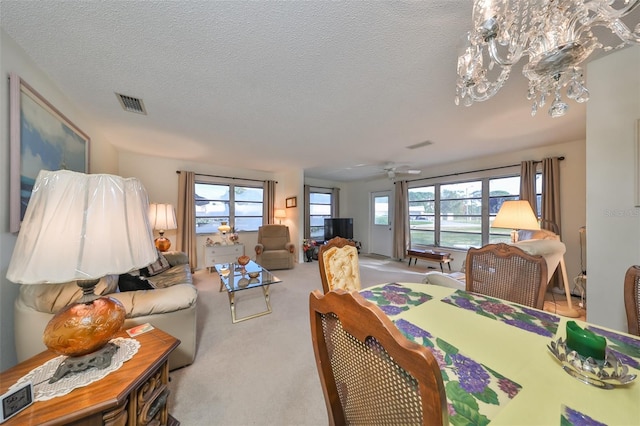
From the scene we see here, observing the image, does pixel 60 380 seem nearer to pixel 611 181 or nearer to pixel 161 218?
pixel 161 218

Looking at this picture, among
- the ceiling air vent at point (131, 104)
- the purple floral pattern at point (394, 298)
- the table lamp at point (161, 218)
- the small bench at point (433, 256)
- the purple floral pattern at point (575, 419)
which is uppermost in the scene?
the ceiling air vent at point (131, 104)

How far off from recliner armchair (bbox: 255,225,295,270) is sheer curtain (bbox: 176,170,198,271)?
51.8 inches

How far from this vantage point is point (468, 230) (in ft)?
14.4

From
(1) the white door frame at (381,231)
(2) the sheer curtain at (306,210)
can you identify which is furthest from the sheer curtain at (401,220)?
(2) the sheer curtain at (306,210)

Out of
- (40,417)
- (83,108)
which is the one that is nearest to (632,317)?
(40,417)

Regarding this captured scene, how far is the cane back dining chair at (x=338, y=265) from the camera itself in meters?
1.53

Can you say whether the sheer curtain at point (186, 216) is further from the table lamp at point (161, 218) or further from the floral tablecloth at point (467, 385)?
the floral tablecloth at point (467, 385)

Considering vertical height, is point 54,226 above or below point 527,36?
below

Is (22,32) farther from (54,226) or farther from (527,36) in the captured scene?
(527,36)

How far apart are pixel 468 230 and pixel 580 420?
4.65 metres

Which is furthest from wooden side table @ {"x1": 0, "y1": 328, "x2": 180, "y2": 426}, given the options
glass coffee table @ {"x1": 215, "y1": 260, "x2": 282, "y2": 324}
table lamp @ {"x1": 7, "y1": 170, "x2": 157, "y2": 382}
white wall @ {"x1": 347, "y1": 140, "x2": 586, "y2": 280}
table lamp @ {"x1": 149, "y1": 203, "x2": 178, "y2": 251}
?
white wall @ {"x1": 347, "y1": 140, "x2": 586, "y2": 280}

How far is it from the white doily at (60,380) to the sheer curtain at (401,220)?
5.17 metres

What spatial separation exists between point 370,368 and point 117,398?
3.20 feet

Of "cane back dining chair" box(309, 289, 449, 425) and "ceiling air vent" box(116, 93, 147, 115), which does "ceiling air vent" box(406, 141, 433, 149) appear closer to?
"cane back dining chair" box(309, 289, 449, 425)
